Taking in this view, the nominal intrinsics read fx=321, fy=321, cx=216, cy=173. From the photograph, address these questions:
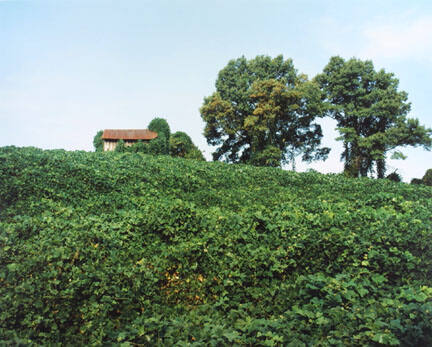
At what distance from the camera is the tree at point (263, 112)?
28.7m

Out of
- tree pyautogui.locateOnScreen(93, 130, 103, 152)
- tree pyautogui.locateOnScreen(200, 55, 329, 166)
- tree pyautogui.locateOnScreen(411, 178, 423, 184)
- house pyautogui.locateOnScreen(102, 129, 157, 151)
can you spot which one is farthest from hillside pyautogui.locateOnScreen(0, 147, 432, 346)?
tree pyautogui.locateOnScreen(93, 130, 103, 152)

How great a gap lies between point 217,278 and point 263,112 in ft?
79.8

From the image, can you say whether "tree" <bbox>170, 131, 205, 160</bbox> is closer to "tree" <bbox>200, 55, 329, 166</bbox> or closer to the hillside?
"tree" <bbox>200, 55, 329, 166</bbox>

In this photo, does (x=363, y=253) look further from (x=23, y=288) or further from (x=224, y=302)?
(x=23, y=288)

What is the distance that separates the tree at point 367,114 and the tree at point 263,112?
2.97 meters

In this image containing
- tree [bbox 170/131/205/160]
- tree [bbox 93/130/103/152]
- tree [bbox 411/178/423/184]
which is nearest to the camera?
tree [bbox 411/178/423/184]

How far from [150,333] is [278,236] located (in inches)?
114

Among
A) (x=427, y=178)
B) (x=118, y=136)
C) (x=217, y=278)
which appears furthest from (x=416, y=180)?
(x=118, y=136)

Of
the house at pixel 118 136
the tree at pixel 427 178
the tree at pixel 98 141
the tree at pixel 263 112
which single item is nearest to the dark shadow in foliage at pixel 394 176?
the tree at pixel 427 178

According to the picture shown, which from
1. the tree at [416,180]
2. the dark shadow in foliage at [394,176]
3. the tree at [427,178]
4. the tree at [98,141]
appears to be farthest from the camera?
the tree at [98,141]

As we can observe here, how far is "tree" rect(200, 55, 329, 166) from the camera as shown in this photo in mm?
28656

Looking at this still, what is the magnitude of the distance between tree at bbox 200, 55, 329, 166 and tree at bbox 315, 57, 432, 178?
297 centimetres

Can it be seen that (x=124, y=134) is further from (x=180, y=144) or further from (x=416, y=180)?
(x=416, y=180)

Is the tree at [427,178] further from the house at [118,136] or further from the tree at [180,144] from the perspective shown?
the house at [118,136]
